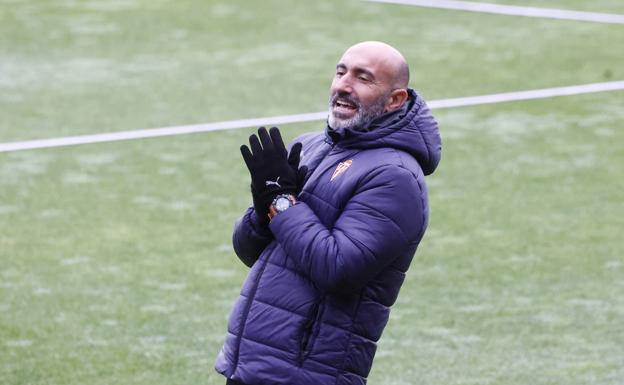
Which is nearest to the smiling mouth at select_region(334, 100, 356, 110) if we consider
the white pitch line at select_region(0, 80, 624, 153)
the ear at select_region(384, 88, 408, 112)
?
the ear at select_region(384, 88, 408, 112)

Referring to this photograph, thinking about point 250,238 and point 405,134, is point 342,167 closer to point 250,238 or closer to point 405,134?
point 405,134

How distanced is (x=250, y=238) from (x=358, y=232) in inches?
20.8

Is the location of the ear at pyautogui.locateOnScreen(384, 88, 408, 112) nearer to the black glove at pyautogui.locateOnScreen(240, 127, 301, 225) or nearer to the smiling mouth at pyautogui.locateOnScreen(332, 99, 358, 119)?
the smiling mouth at pyautogui.locateOnScreen(332, 99, 358, 119)

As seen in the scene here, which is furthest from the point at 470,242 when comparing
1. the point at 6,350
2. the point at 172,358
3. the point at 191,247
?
the point at 6,350

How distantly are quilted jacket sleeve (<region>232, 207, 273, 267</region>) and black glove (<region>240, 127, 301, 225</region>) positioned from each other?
24cm

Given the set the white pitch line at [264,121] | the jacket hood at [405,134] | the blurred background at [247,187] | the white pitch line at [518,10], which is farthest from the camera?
the white pitch line at [518,10]

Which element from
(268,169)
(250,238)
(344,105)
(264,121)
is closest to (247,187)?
(264,121)

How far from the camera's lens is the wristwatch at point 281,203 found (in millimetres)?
4648

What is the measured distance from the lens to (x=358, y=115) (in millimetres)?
4781

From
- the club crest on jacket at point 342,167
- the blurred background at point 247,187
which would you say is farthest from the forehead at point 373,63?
the blurred background at point 247,187

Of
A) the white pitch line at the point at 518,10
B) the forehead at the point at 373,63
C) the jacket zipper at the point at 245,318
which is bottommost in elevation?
the white pitch line at the point at 518,10

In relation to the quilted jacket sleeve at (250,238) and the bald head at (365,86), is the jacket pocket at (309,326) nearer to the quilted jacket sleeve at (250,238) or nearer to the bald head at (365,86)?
the quilted jacket sleeve at (250,238)

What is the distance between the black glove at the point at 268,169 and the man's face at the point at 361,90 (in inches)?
10.3

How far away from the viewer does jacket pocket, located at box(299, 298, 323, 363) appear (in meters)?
4.67
